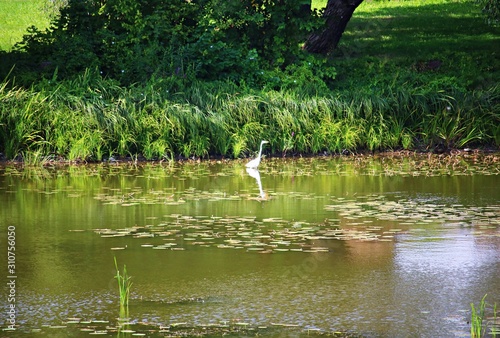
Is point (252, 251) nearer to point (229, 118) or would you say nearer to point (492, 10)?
point (229, 118)

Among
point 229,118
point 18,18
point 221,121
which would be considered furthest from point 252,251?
point 18,18

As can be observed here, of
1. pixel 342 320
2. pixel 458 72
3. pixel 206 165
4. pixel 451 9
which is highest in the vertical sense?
pixel 451 9

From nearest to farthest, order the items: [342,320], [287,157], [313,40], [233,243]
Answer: [342,320]
[233,243]
[287,157]
[313,40]

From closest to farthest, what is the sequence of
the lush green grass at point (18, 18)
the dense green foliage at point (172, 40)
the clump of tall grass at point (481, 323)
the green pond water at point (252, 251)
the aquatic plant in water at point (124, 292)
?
the clump of tall grass at point (481, 323) → the green pond water at point (252, 251) → the aquatic plant in water at point (124, 292) → the dense green foliage at point (172, 40) → the lush green grass at point (18, 18)

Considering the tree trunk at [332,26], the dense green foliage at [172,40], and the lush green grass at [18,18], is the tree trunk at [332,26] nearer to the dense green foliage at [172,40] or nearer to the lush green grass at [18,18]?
the dense green foliage at [172,40]

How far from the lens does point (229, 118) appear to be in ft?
56.0

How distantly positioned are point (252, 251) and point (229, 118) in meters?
8.18

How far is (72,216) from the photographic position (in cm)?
1096

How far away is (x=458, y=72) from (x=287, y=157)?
7.35 meters

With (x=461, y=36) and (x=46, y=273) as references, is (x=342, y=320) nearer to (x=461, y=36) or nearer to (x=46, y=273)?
(x=46, y=273)

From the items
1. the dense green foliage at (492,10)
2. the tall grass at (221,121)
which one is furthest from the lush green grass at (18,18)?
the dense green foliage at (492,10)

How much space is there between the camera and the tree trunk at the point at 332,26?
923 inches

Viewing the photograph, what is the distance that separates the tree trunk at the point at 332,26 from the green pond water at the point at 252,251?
9.58 meters

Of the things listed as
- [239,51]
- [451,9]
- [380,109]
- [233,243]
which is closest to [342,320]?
[233,243]
